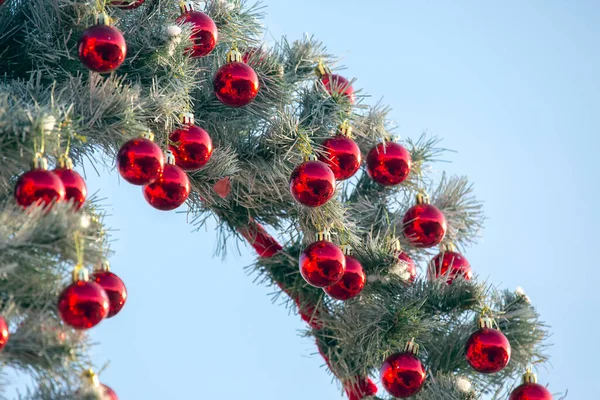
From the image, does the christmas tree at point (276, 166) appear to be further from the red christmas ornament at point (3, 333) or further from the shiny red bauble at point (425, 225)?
the red christmas ornament at point (3, 333)

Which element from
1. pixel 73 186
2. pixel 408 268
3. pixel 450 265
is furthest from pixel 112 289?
pixel 450 265

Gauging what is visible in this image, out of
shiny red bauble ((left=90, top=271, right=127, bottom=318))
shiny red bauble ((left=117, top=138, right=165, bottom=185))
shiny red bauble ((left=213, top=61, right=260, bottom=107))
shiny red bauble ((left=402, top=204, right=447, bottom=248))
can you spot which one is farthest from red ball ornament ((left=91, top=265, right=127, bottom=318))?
shiny red bauble ((left=402, top=204, right=447, bottom=248))

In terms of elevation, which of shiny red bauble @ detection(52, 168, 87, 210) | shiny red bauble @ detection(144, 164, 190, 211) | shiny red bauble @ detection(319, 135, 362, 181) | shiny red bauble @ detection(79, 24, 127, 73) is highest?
shiny red bauble @ detection(319, 135, 362, 181)

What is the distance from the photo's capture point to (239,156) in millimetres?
1565

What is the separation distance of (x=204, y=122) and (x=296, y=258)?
11.1 inches

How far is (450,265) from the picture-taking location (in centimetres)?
169

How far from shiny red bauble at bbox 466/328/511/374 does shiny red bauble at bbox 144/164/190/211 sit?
1.52 feet

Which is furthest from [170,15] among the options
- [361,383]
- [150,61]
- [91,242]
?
[361,383]

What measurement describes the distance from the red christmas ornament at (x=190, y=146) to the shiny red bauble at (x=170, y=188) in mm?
33

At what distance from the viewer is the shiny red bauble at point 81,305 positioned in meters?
1.04

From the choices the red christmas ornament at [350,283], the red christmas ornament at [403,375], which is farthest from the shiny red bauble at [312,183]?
the red christmas ornament at [403,375]

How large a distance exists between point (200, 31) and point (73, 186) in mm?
438

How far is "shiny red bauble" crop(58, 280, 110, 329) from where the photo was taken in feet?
3.40

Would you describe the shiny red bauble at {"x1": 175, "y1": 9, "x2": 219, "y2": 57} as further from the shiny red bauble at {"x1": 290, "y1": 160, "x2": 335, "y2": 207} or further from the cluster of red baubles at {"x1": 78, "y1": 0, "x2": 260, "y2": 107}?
the shiny red bauble at {"x1": 290, "y1": 160, "x2": 335, "y2": 207}
